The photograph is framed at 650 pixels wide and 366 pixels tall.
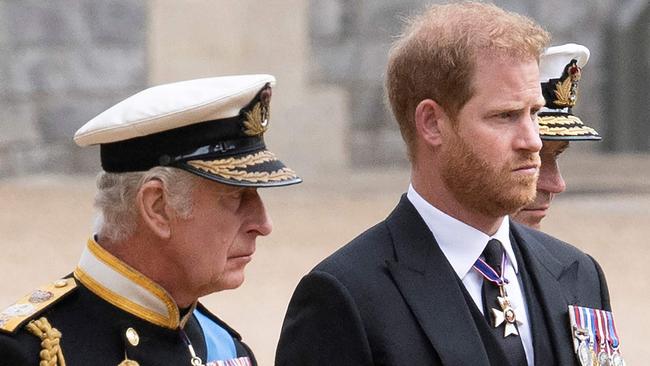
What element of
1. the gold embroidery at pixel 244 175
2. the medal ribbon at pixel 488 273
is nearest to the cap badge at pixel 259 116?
the gold embroidery at pixel 244 175

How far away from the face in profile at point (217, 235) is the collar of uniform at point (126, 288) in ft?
0.21

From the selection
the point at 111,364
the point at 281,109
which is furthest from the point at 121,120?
the point at 281,109

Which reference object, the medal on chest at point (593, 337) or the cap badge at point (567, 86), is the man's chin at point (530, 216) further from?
the medal on chest at point (593, 337)

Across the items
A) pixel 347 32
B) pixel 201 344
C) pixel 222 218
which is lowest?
pixel 347 32

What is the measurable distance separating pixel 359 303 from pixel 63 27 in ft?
40.6

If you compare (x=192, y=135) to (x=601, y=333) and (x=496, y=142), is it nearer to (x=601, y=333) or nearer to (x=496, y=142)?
(x=496, y=142)

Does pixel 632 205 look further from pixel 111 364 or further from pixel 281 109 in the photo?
pixel 111 364

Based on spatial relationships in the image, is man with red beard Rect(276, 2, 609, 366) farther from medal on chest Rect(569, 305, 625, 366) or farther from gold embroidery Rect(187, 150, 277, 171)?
gold embroidery Rect(187, 150, 277, 171)

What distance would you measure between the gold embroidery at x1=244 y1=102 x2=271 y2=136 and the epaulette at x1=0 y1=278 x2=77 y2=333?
0.49m

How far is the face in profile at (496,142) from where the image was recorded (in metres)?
3.62

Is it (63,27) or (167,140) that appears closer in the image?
(167,140)

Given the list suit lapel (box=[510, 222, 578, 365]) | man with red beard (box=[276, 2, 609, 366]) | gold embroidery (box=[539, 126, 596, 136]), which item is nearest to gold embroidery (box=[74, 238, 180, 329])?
man with red beard (box=[276, 2, 609, 366])

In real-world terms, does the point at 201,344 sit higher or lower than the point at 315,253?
higher

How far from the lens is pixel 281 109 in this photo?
15.3 m
